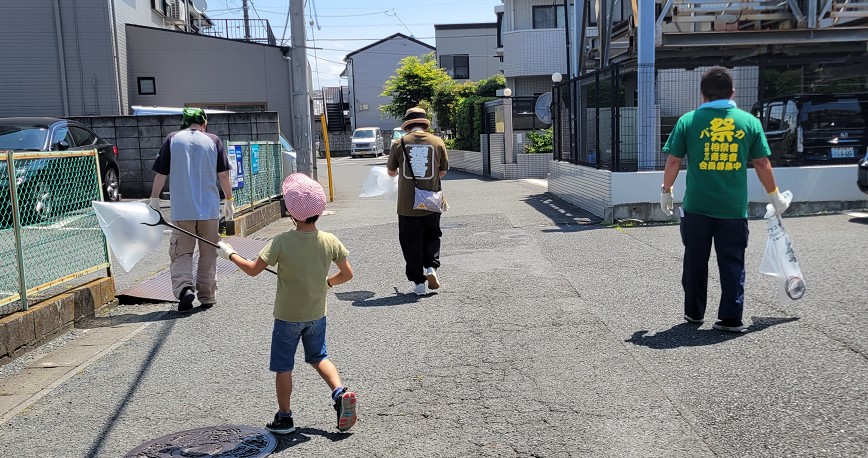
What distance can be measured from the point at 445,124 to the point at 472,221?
920 inches

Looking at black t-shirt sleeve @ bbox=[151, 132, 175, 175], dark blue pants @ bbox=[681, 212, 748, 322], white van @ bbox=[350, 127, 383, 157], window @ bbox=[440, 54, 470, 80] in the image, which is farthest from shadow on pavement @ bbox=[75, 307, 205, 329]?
window @ bbox=[440, 54, 470, 80]

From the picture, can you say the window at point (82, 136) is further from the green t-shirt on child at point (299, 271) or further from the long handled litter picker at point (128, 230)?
the green t-shirt on child at point (299, 271)

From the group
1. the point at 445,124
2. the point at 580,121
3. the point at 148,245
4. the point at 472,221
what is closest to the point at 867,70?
the point at 580,121

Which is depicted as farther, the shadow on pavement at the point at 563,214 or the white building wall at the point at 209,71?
the white building wall at the point at 209,71

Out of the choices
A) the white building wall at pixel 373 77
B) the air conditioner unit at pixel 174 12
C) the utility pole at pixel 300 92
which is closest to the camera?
the utility pole at pixel 300 92

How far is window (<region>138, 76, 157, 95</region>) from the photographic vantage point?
23094mm

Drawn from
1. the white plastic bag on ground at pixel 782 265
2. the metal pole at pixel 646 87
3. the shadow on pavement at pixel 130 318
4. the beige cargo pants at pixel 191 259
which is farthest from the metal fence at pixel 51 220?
the metal pole at pixel 646 87

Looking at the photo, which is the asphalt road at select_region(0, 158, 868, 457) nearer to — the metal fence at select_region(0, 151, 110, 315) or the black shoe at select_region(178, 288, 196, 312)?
the black shoe at select_region(178, 288, 196, 312)

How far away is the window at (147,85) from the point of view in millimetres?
23094

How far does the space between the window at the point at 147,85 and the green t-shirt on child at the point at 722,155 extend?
20407 millimetres

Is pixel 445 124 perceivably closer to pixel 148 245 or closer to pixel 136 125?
pixel 136 125

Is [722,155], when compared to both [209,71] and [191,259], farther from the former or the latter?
[209,71]

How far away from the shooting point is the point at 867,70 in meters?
13.9

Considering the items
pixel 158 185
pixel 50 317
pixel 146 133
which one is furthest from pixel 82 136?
pixel 50 317
